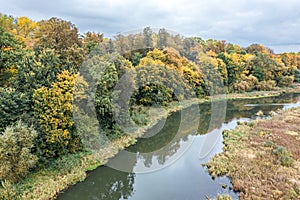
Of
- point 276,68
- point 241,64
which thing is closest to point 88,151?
point 241,64

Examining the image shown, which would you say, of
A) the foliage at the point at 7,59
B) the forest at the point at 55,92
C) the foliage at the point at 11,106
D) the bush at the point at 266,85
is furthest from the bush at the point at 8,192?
the bush at the point at 266,85

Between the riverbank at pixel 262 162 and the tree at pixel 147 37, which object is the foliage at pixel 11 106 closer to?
the riverbank at pixel 262 162

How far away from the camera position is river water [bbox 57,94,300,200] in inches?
583

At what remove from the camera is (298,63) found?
8650 centimetres

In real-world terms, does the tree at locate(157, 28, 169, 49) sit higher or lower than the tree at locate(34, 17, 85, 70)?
higher

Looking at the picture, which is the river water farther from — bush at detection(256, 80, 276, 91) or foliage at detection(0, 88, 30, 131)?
bush at detection(256, 80, 276, 91)

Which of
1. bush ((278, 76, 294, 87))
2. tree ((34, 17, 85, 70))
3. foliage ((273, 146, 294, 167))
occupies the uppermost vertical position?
tree ((34, 17, 85, 70))

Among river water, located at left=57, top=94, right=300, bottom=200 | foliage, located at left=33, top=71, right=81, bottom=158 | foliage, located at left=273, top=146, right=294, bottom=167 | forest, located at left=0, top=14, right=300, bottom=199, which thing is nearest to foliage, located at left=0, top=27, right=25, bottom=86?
forest, located at left=0, top=14, right=300, bottom=199

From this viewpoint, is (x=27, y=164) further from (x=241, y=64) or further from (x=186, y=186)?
(x=241, y=64)

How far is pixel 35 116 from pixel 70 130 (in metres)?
2.70

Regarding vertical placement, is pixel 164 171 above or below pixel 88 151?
below

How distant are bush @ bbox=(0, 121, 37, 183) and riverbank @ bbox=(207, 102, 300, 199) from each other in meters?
11.6

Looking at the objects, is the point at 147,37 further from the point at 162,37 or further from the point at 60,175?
the point at 60,175

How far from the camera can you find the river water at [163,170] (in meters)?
14.8
